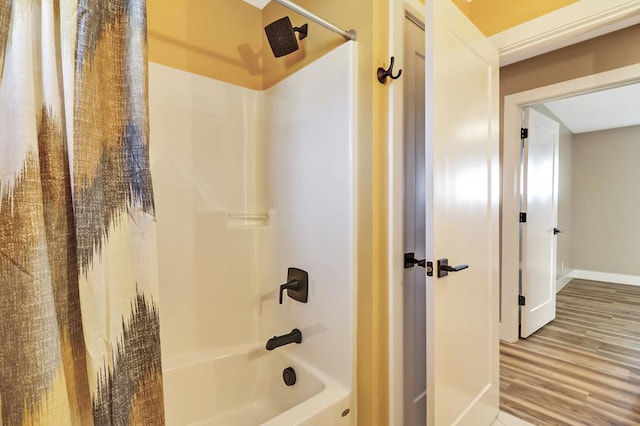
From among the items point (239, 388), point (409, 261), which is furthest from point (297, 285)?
point (239, 388)

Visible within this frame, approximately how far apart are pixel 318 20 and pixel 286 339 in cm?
140

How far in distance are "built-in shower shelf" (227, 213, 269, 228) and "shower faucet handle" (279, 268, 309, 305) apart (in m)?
0.40

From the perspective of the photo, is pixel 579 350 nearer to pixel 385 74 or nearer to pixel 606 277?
pixel 385 74

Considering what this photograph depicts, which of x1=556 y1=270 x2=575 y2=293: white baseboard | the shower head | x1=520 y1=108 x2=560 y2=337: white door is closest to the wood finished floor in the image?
x1=520 y1=108 x2=560 y2=337: white door

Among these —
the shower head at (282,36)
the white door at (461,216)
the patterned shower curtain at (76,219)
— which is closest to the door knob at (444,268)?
the white door at (461,216)

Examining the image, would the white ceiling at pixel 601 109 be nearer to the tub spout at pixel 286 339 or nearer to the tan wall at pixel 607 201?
the tan wall at pixel 607 201

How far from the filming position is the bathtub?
4.35ft

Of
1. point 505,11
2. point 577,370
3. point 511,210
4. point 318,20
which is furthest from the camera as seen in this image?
point 511,210

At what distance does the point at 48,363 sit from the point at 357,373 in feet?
3.33

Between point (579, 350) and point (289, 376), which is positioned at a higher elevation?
point (289, 376)

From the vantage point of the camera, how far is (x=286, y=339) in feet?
4.49

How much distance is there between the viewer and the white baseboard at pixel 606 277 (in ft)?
13.8

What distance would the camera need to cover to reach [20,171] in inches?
22.6

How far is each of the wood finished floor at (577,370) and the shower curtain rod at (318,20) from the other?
2.23m
